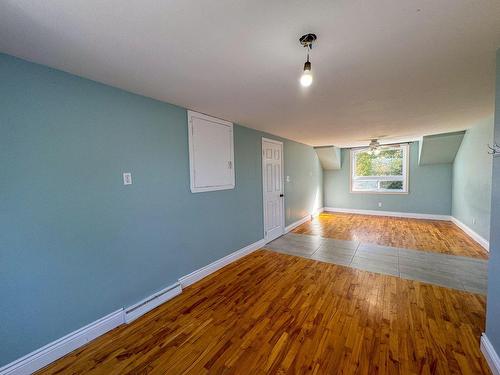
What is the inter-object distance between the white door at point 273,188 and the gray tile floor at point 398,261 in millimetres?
329

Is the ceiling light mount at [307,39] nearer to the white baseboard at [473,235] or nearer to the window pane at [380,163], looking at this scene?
the white baseboard at [473,235]

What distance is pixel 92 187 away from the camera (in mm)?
1802

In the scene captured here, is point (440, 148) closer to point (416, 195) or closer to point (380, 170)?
point (416, 195)

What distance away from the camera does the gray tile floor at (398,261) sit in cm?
263

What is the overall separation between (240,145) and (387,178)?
5382 millimetres

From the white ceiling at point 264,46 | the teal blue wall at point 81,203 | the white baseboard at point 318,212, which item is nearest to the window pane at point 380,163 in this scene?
the white baseboard at point 318,212

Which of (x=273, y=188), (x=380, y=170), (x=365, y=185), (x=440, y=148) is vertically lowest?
(x=365, y=185)

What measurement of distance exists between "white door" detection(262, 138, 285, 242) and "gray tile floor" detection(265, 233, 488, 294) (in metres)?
0.33

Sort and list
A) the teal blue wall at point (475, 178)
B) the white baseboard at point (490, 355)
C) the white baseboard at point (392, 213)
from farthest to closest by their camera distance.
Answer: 1. the white baseboard at point (392, 213)
2. the teal blue wall at point (475, 178)
3. the white baseboard at point (490, 355)

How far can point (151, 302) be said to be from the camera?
219 centimetres

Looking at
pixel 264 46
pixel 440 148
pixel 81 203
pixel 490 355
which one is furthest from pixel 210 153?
pixel 440 148

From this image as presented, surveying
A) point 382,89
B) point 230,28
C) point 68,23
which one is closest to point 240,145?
point 382,89

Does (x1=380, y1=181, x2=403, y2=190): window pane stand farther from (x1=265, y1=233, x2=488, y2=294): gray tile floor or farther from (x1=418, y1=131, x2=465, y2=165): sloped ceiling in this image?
(x1=265, y1=233, x2=488, y2=294): gray tile floor

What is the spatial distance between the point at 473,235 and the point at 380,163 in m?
3.01
